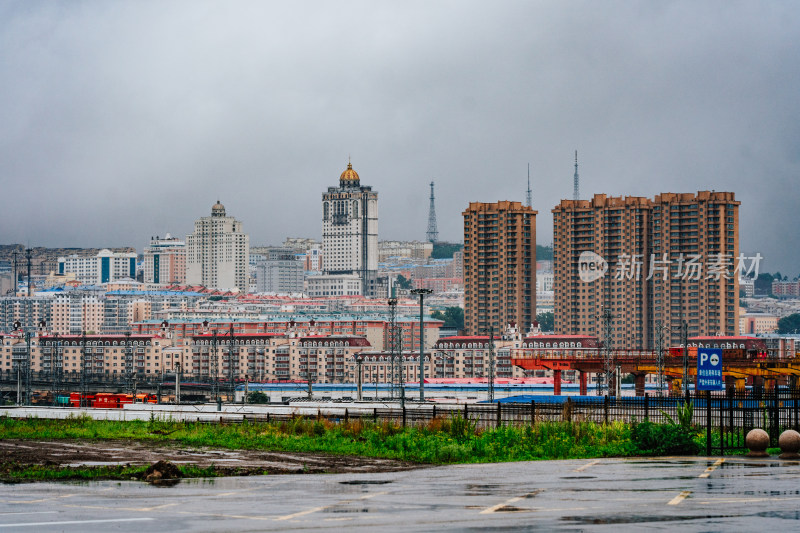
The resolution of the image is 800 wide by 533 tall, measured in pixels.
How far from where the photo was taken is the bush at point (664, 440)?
82.9 ft

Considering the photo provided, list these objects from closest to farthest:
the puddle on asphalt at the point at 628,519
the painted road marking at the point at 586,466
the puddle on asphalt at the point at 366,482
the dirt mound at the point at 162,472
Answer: the puddle on asphalt at the point at 628,519 < the puddle on asphalt at the point at 366,482 < the dirt mound at the point at 162,472 < the painted road marking at the point at 586,466

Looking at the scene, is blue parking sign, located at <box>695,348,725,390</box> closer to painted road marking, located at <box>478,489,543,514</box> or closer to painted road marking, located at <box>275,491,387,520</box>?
painted road marking, located at <box>478,489,543,514</box>

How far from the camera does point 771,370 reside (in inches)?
3917

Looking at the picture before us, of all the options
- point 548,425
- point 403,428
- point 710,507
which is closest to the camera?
point 710,507

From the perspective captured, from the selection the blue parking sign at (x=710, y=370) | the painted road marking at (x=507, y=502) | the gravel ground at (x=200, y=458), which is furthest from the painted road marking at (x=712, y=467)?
the blue parking sign at (x=710, y=370)

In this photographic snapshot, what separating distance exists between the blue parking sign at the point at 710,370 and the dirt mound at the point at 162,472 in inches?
756

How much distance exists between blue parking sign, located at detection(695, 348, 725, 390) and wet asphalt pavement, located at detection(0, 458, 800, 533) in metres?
13.6

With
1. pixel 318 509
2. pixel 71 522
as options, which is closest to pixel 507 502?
pixel 318 509

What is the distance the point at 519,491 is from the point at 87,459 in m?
10.5

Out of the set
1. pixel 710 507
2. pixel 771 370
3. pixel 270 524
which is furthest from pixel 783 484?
pixel 771 370

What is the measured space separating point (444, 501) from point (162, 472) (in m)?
6.00

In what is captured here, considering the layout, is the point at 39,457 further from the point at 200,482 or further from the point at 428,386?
the point at 428,386

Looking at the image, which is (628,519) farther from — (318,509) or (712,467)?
(712,467)

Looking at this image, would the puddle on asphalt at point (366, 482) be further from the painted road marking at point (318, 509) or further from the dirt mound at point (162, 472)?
the dirt mound at point (162, 472)
